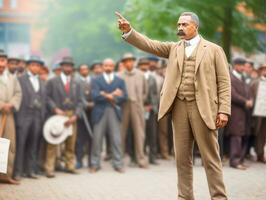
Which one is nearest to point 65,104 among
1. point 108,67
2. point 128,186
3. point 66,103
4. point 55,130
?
point 66,103

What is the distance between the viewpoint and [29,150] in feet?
39.9

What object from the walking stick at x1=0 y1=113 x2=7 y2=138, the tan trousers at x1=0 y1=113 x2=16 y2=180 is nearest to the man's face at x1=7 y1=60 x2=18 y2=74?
the tan trousers at x1=0 y1=113 x2=16 y2=180

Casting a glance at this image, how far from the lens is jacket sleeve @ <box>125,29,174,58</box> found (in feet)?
26.0

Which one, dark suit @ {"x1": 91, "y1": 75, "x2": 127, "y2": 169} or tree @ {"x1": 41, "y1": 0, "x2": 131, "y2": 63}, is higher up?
tree @ {"x1": 41, "y1": 0, "x2": 131, "y2": 63}

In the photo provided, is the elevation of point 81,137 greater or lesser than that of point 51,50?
lesser

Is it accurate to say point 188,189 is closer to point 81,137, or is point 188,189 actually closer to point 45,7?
point 81,137

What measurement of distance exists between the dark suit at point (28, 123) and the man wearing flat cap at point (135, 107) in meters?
2.00

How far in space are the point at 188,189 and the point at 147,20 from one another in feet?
42.7

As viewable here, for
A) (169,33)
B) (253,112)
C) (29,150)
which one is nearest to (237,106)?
(253,112)

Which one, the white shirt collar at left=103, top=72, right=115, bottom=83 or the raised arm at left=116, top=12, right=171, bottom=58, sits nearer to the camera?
the raised arm at left=116, top=12, right=171, bottom=58

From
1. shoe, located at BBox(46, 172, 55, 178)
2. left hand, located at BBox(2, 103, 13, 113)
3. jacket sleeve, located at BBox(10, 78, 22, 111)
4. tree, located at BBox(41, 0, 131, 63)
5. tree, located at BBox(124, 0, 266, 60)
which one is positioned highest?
tree, located at BBox(41, 0, 131, 63)

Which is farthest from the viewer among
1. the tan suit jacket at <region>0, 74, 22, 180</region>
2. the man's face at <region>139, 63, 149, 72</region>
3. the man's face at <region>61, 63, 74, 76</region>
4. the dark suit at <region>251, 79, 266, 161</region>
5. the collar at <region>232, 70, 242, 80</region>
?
the man's face at <region>139, 63, 149, 72</region>

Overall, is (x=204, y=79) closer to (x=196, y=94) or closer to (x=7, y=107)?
(x=196, y=94)

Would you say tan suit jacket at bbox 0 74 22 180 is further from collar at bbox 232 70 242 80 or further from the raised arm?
collar at bbox 232 70 242 80
